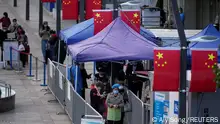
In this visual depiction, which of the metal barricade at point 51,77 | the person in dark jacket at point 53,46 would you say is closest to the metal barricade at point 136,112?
the metal barricade at point 51,77

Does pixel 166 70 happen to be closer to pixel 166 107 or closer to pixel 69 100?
pixel 166 107

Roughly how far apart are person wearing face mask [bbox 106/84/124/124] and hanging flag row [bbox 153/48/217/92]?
177 inches

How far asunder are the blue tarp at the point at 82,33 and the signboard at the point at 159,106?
18.5 feet

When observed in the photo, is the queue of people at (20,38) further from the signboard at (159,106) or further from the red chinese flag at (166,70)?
the red chinese flag at (166,70)

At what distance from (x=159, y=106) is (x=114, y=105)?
1970 mm

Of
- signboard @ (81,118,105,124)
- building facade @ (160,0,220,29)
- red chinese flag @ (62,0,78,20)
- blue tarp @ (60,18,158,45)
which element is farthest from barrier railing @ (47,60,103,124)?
building facade @ (160,0,220,29)

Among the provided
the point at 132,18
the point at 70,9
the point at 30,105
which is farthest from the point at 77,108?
the point at 70,9

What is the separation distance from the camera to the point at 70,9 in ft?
88.2

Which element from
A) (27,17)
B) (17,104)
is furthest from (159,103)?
(27,17)

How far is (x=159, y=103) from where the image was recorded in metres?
16.7

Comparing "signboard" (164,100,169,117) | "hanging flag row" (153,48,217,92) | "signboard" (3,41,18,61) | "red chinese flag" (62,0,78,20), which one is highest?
"red chinese flag" (62,0,78,20)

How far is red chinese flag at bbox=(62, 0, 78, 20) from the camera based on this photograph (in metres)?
26.8

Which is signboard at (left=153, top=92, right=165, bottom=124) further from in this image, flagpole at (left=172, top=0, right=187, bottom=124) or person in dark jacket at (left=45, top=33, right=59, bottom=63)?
person in dark jacket at (left=45, top=33, right=59, bottom=63)

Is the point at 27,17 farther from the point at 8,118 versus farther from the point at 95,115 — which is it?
the point at 95,115
